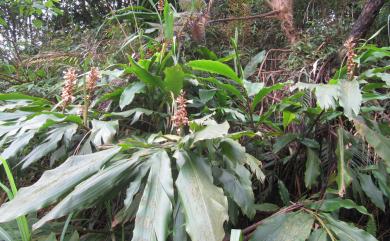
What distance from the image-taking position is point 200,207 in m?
0.57

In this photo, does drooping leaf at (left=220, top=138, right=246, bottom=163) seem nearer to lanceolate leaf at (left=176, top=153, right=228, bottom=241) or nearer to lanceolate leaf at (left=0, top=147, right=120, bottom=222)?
lanceolate leaf at (left=176, top=153, right=228, bottom=241)

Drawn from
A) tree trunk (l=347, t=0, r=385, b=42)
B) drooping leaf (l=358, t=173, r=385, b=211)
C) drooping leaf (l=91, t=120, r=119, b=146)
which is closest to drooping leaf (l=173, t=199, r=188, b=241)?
drooping leaf (l=91, t=120, r=119, b=146)

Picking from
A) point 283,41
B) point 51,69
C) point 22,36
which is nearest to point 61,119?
point 51,69

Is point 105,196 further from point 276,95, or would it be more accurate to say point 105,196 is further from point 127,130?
point 276,95

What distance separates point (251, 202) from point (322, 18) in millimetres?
1620

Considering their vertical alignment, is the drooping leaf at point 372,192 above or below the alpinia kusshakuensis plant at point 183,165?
below

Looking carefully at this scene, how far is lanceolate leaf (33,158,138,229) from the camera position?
1.91 ft

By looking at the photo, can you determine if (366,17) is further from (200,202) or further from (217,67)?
(200,202)

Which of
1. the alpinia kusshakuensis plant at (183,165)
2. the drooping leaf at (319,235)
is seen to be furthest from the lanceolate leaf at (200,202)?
the drooping leaf at (319,235)

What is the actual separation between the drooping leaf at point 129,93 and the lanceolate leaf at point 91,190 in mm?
318

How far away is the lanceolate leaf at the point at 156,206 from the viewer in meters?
0.55

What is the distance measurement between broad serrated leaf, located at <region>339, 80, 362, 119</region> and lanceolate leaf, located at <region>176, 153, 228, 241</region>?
0.33 meters

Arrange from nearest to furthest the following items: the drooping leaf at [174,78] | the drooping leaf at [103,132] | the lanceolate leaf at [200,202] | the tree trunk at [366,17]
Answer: the lanceolate leaf at [200,202], the drooping leaf at [103,132], the drooping leaf at [174,78], the tree trunk at [366,17]

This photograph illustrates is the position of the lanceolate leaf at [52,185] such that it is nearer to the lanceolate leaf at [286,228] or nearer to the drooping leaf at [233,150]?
the drooping leaf at [233,150]
